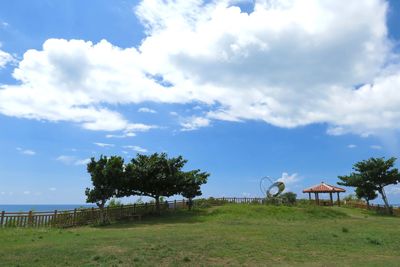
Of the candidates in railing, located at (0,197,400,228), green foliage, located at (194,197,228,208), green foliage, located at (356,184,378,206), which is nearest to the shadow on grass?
railing, located at (0,197,400,228)

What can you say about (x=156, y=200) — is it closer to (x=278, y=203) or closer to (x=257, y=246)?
(x=278, y=203)

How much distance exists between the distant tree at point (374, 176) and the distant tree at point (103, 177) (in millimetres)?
26757

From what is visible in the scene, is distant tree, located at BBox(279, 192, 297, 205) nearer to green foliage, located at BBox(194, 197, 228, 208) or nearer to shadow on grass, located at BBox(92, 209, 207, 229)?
green foliage, located at BBox(194, 197, 228, 208)

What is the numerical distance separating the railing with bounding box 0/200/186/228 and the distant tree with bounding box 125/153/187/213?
130cm

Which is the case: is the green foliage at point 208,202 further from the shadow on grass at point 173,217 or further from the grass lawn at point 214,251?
the grass lawn at point 214,251

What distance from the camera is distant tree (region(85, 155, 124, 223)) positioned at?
2667 cm

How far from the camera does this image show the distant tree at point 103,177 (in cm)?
Result: 2667

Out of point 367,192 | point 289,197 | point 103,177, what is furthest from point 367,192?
point 103,177

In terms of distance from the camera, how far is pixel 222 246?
46.5ft

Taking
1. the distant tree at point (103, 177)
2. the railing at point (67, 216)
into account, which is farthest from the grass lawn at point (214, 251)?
the distant tree at point (103, 177)

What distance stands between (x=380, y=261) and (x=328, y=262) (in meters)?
1.80

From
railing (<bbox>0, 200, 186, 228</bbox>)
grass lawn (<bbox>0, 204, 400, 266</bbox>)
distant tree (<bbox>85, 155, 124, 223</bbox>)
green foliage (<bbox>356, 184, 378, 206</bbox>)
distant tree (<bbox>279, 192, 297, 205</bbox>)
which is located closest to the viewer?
grass lawn (<bbox>0, 204, 400, 266</bbox>)

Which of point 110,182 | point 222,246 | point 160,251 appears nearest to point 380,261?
point 222,246

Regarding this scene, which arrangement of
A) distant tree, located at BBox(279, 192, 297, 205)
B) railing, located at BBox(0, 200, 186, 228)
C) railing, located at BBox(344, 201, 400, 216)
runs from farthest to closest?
distant tree, located at BBox(279, 192, 297, 205) < railing, located at BBox(344, 201, 400, 216) < railing, located at BBox(0, 200, 186, 228)
